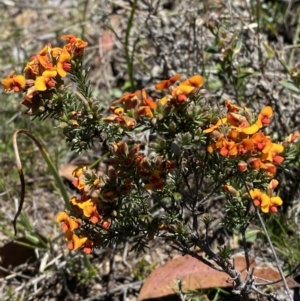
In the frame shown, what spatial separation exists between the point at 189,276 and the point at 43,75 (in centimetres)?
121

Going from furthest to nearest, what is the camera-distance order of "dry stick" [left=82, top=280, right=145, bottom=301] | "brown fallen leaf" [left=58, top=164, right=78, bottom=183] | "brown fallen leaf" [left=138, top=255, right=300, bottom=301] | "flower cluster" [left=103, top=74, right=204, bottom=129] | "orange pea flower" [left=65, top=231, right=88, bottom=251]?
"brown fallen leaf" [left=58, top=164, right=78, bottom=183], "dry stick" [left=82, top=280, right=145, bottom=301], "brown fallen leaf" [left=138, top=255, right=300, bottom=301], "orange pea flower" [left=65, top=231, right=88, bottom=251], "flower cluster" [left=103, top=74, right=204, bottom=129]

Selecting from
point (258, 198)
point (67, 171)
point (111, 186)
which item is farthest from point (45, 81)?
point (67, 171)

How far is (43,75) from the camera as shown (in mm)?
1951

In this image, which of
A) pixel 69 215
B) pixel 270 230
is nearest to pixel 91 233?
pixel 69 215

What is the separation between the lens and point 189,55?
11.2ft

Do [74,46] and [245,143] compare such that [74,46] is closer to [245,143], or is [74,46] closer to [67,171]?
[245,143]

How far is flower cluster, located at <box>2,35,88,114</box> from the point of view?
195cm

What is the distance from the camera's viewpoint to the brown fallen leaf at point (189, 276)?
2705 millimetres

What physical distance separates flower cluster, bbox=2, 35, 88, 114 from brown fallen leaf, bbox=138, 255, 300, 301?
1074 millimetres

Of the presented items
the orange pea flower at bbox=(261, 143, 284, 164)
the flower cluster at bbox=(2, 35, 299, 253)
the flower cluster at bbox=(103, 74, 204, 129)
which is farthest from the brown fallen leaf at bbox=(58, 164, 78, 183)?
the orange pea flower at bbox=(261, 143, 284, 164)

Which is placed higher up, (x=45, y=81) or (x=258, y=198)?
(x=45, y=81)

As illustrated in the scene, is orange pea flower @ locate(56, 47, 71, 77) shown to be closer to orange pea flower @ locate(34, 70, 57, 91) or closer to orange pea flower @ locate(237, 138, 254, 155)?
orange pea flower @ locate(34, 70, 57, 91)

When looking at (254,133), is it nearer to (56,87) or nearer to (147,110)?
(147,110)

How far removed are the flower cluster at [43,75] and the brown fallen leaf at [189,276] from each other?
3.52 ft
